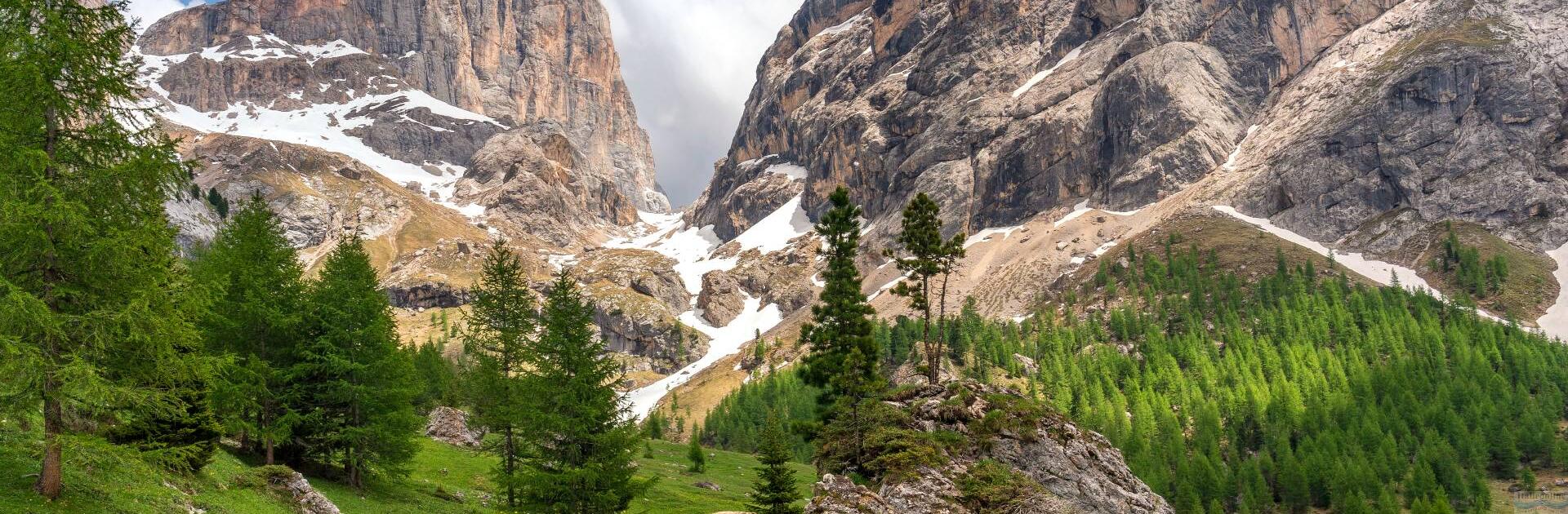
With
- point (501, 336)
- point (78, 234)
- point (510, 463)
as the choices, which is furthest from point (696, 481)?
point (78, 234)

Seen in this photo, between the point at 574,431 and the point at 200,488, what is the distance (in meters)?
12.3

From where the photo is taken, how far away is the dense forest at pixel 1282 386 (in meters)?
102

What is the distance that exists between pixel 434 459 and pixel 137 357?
109 ft

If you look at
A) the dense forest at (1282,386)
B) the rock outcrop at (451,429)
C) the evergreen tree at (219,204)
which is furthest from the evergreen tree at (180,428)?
the evergreen tree at (219,204)

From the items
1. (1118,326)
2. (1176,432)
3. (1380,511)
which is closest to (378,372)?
(1380,511)

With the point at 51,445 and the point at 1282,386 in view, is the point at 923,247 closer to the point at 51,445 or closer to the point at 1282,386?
the point at 51,445

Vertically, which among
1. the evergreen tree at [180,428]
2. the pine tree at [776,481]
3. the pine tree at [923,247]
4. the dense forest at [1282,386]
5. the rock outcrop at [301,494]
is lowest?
the dense forest at [1282,386]

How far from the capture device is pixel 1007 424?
35844 mm

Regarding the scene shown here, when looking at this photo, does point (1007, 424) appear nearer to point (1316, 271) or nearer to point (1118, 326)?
point (1118, 326)

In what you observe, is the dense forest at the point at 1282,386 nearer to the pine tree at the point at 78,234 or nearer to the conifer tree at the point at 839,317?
the conifer tree at the point at 839,317

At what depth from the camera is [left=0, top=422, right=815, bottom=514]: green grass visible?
62.3 feet

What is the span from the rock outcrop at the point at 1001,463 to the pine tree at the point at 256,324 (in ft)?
72.3

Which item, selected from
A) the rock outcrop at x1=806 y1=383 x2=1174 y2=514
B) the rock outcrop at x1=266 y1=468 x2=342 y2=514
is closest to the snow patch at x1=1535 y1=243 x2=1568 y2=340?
the rock outcrop at x1=806 y1=383 x2=1174 y2=514

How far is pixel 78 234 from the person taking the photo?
1862cm
